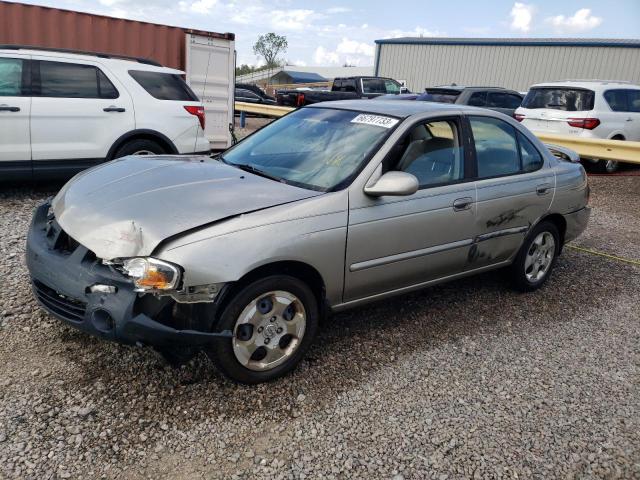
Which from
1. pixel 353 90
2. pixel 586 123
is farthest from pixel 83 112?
pixel 353 90

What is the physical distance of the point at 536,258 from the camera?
16.1ft

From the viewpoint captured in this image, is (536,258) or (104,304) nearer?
(104,304)

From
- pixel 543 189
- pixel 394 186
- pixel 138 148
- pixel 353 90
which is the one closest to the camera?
pixel 394 186

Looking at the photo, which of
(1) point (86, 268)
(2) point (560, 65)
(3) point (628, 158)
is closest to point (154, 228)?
(1) point (86, 268)

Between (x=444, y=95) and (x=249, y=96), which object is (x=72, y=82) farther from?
(x=249, y=96)

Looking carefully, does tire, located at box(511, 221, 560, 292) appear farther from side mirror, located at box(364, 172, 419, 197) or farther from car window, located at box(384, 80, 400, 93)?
car window, located at box(384, 80, 400, 93)

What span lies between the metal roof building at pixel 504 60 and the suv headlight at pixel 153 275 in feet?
92.8

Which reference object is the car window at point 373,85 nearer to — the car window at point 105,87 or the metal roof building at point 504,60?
the car window at point 105,87

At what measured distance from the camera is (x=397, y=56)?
32.9m

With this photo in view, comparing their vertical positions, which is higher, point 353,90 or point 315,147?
point 353,90

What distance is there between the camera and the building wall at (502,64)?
1013 inches

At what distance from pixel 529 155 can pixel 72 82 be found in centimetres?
522

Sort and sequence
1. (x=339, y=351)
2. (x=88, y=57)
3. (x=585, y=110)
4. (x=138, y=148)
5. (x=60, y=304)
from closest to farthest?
1. (x=60, y=304)
2. (x=339, y=351)
3. (x=88, y=57)
4. (x=138, y=148)
5. (x=585, y=110)

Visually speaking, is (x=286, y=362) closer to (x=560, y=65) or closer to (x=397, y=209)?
(x=397, y=209)
